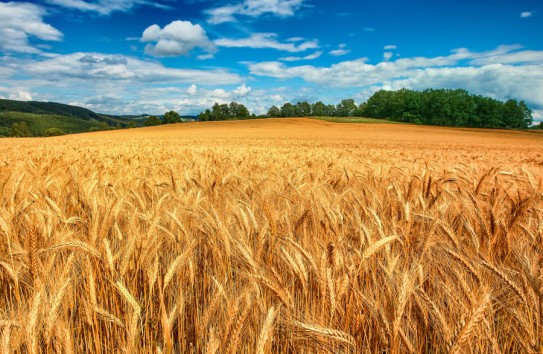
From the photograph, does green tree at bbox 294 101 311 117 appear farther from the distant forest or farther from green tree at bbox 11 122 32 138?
green tree at bbox 11 122 32 138

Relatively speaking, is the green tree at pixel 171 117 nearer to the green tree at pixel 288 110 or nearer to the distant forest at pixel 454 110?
the green tree at pixel 288 110

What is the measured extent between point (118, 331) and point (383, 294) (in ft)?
3.28

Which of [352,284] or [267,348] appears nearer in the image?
[267,348]

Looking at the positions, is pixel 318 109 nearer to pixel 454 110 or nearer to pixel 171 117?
pixel 454 110

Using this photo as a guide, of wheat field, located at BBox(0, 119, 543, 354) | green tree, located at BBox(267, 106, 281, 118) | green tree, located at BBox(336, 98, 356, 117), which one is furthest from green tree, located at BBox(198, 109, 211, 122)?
wheat field, located at BBox(0, 119, 543, 354)

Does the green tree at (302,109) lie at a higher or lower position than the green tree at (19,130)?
higher

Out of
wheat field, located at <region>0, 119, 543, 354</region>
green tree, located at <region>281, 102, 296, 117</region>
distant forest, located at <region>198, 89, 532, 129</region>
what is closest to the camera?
wheat field, located at <region>0, 119, 543, 354</region>

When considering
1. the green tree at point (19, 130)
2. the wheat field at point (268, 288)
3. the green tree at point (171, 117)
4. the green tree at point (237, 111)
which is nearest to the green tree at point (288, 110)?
the green tree at point (237, 111)

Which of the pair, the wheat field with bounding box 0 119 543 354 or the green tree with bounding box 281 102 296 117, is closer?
the wheat field with bounding box 0 119 543 354

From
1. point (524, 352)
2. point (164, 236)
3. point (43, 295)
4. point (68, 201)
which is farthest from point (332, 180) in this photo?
point (43, 295)

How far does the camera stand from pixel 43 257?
1750 mm

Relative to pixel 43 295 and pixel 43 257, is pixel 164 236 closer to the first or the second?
pixel 43 257

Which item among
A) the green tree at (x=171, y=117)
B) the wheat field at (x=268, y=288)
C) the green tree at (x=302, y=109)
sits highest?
the green tree at (x=302, y=109)

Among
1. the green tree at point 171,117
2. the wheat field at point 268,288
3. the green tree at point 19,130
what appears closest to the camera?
the wheat field at point 268,288
